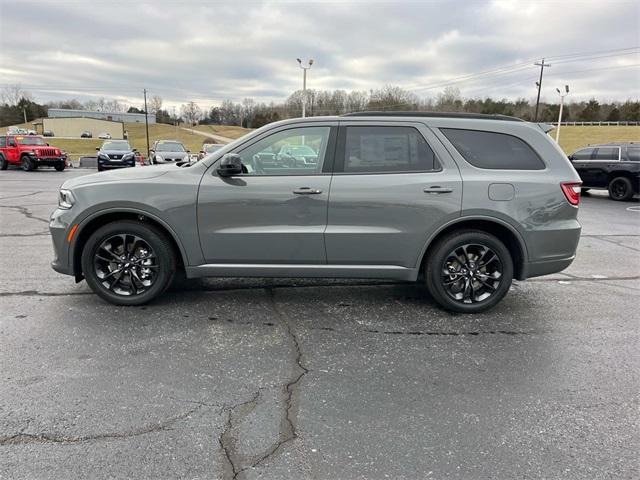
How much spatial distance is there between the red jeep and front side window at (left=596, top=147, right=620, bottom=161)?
25.1m

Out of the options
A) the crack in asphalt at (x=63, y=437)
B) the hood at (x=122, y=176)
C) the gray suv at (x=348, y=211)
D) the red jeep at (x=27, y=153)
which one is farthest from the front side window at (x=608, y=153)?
the red jeep at (x=27, y=153)

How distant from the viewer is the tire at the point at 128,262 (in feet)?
14.5

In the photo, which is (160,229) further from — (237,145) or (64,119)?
(64,119)

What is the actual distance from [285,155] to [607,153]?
14.9 meters

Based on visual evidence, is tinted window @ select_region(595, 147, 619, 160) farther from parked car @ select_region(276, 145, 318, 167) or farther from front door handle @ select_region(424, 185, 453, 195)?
parked car @ select_region(276, 145, 318, 167)

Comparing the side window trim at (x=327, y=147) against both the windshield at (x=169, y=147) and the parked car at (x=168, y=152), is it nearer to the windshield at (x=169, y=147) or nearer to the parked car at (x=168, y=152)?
the parked car at (x=168, y=152)

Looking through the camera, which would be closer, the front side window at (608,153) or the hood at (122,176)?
the hood at (122,176)

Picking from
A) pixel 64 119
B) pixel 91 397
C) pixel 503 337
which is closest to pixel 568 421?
pixel 503 337

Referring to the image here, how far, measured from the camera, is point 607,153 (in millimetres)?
15359

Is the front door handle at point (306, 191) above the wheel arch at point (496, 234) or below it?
above

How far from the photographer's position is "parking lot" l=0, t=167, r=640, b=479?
2449 millimetres

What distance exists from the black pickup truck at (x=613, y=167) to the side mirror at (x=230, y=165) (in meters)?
15.1

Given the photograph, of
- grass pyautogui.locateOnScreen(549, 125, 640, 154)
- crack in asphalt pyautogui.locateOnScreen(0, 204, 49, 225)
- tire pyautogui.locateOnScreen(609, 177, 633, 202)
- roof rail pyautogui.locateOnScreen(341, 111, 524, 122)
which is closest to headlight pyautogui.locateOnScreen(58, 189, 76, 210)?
roof rail pyautogui.locateOnScreen(341, 111, 524, 122)

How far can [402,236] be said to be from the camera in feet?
14.3
